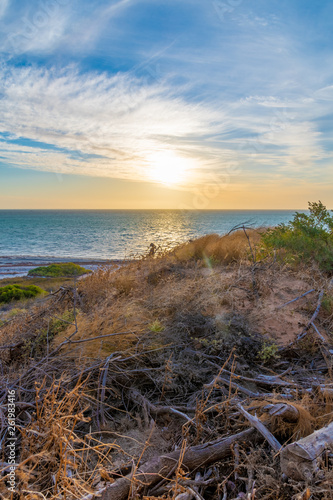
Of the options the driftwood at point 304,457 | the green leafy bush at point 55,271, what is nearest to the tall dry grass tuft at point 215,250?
the driftwood at point 304,457

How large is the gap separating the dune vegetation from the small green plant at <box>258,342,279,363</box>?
0.02m

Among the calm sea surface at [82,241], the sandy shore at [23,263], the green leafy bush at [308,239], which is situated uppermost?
the green leafy bush at [308,239]

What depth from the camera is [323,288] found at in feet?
18.6

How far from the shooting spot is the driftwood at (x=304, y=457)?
1955 mm

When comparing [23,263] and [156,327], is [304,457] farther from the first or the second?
[23,263]

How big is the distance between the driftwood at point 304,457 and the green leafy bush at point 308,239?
4986mm

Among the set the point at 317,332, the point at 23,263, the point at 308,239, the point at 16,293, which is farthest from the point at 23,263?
the point at 317,332

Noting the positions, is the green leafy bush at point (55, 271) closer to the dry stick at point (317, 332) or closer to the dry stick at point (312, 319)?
the dry stick at point (312, 319)

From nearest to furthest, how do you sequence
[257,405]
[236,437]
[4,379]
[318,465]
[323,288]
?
1. [318,465]
2. [236,437]
3. [257,405]
4. [4,379]
5. [323,288]

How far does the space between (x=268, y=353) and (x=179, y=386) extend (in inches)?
54.1

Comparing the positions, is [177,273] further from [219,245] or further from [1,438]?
[1,438]

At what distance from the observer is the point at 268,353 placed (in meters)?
4.04

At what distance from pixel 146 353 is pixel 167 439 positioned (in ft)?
4.03

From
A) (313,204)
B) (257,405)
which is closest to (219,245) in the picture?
(313,204)
